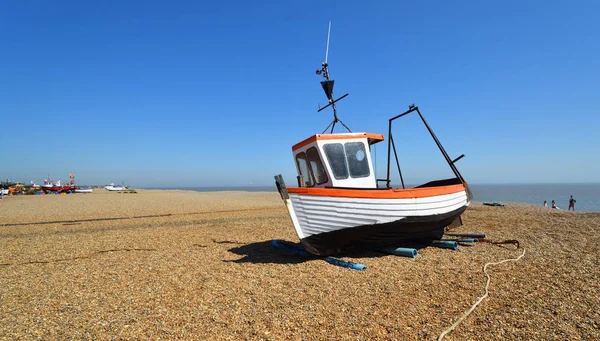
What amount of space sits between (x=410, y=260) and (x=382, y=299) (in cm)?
271

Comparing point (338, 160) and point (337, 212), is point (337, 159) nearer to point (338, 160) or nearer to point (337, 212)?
point (338, 160)

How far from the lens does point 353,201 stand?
6.60 m

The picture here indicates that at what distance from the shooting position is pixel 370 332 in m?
3.72

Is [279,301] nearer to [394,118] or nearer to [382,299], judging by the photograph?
[382,299]

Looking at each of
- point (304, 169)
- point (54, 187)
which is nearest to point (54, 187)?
point (54, 187)

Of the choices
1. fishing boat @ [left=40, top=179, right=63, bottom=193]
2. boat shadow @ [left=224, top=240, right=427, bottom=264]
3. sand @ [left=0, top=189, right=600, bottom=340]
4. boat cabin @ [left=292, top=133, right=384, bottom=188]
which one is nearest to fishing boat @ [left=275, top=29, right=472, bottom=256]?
boat cabin @ [left=292, top=133, right=384, bottom=188]

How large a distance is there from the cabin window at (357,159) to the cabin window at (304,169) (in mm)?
1254

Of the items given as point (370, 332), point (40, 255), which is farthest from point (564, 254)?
point (40, 255)

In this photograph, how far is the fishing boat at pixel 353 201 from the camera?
6621 millimetres

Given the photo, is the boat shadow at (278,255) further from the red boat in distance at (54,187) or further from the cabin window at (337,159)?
the red boat in distance at (54,187)

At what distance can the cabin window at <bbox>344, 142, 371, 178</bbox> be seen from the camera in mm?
8203

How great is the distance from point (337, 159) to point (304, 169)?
Result: 4.48ft

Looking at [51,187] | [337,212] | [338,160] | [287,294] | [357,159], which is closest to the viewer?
[287,294]

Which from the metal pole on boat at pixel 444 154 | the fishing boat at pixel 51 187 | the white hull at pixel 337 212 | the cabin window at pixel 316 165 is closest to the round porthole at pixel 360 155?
the cabin window at pixel 316 165
